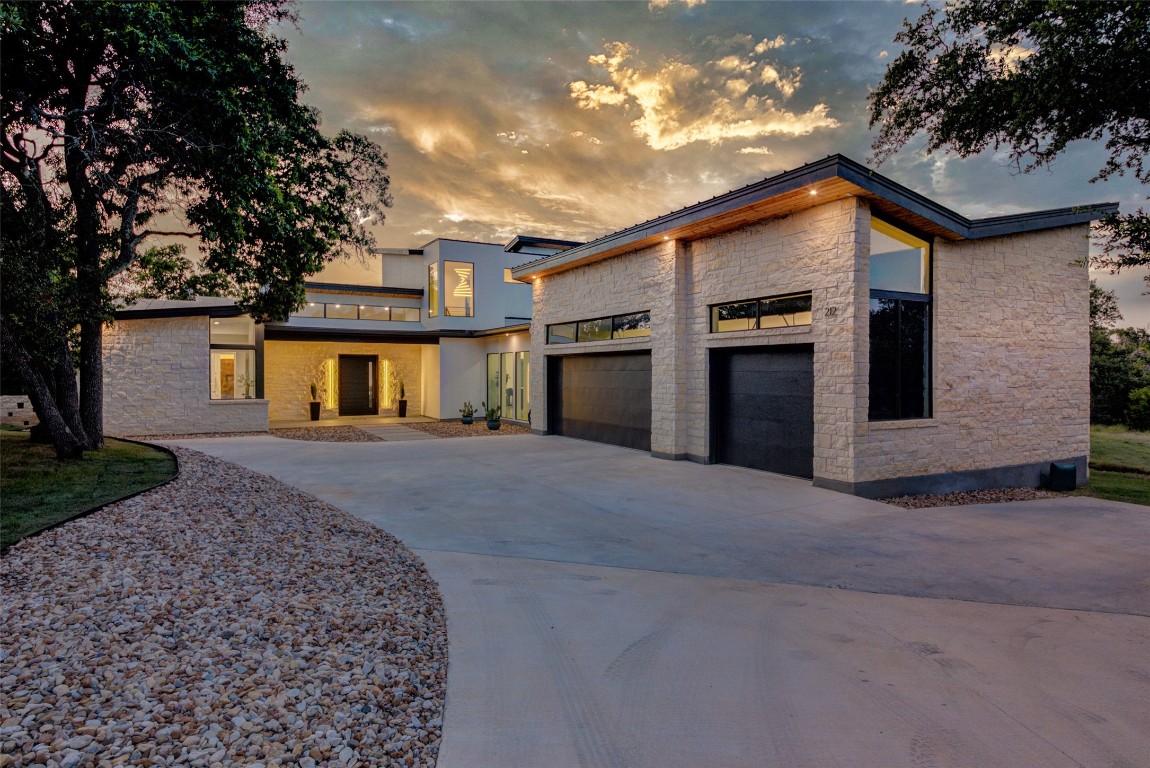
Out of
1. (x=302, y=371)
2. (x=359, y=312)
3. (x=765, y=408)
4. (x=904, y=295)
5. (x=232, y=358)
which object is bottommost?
(x=765, y=408)

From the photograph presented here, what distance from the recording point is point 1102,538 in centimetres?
662

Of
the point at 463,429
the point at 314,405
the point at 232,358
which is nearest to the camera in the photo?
the point at 232,358

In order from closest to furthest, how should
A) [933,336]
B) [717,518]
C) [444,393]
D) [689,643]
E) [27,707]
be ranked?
[27,707], [689,643], [717,518], [933,336], [444,393]

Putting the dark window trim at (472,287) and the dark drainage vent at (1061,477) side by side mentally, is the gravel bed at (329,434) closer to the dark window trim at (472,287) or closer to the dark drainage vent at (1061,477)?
the dark window trim at (472,287)

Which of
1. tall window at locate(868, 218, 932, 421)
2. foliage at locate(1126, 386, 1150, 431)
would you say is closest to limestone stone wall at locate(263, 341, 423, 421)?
tall window at locate(868, 218, 932, 421)

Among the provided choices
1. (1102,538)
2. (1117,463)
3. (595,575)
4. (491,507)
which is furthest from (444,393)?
(1117,463)

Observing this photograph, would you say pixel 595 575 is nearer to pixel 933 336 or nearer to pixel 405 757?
pixel 405 757

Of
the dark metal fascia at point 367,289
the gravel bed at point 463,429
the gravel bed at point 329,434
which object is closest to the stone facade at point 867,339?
the gravel bed at point 463,429

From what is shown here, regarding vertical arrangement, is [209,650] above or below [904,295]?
below

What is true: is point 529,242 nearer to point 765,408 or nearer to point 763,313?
point 763,313

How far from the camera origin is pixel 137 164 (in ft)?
25.4

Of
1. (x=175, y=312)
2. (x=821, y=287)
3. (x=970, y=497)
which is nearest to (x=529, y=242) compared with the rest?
(x=175, y=312)

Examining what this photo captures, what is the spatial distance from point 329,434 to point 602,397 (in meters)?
8.55

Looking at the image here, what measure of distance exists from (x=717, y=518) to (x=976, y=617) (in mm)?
3160
